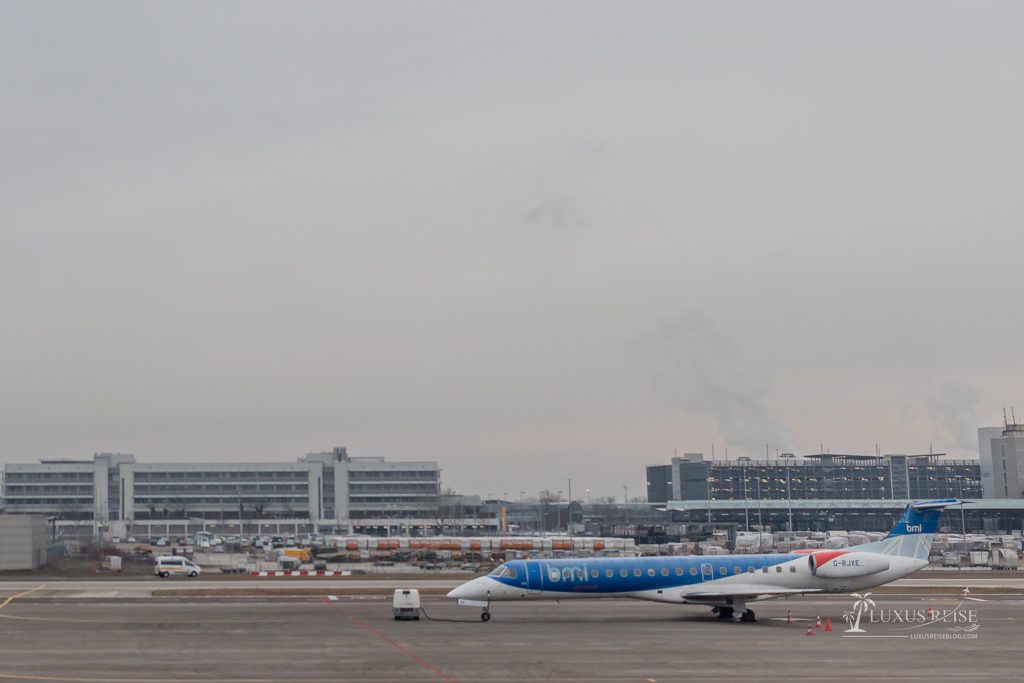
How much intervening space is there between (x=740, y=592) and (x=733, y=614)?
5.52 feet

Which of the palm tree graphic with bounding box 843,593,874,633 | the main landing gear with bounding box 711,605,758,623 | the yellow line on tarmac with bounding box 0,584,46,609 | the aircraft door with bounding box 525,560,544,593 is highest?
the aircraft door with bounding box 525,560,544,593

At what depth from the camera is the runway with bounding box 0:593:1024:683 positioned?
1559 inches

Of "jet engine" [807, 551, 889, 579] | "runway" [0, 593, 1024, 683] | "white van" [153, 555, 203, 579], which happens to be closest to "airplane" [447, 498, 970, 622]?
"jet engine" [807, 551, 889, 579]

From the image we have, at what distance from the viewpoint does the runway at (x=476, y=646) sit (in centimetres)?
3959

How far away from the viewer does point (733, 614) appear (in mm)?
58500

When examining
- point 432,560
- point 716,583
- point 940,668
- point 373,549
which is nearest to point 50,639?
point 716,583

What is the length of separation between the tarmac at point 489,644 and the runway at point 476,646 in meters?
0.09

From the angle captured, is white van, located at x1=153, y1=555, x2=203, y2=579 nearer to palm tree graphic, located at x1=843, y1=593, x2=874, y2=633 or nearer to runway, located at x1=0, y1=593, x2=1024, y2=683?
runway, located at x1=0, y1=593, x2=1024, y2=683

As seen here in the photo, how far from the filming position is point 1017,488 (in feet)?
654

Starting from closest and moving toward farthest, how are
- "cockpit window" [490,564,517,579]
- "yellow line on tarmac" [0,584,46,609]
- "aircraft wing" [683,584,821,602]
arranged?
"aircraft wing" [683,584,821,602], "cockpit window" [490,564,517,579], "yellow line on tarmac" [0,584,46,609]

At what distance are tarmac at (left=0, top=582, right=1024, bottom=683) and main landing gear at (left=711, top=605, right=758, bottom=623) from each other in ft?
1.96

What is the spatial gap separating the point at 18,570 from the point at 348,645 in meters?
68.4

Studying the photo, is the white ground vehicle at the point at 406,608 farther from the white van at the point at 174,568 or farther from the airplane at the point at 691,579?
the white van at the point at 174,568

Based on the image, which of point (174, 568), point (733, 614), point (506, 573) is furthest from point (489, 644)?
point (174, 568)
